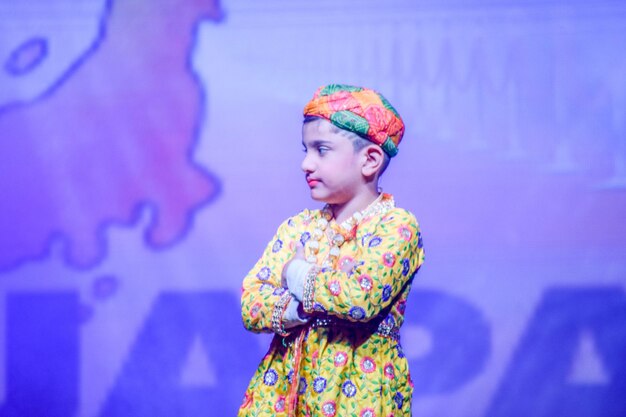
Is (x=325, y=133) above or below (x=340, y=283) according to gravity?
above

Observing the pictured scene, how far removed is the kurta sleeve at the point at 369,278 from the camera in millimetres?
1811

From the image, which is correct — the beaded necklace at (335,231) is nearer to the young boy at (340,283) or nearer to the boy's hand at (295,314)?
the young boy at (340,283)

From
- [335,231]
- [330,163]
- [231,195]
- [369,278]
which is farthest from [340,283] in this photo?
[231,195]

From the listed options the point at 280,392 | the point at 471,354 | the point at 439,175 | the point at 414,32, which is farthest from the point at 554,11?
the point at 280,392

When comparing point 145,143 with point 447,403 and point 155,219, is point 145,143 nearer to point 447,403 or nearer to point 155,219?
point 155,219

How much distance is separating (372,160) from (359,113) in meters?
0.12

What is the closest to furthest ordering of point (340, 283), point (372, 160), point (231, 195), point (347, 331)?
point (340, 283), point (347, 331), point (372, 160), point (231, 195)

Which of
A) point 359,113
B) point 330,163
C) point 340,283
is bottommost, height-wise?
point 340,283

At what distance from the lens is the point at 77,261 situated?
3.53 meters

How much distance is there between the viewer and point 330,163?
Result: 1986 millimetres

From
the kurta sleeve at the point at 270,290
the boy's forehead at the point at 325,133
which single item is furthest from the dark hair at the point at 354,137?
the kurta sleeve at the point at 270,290

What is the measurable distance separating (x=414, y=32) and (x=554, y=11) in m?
0.57

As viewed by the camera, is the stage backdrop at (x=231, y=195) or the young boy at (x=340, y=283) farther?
the stage backdrop at (x=231, y=195)

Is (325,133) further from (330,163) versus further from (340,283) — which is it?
(340,283)
